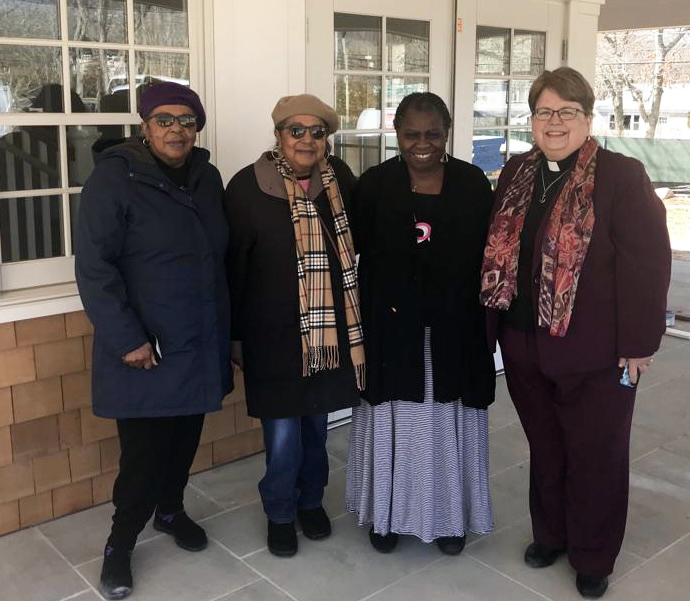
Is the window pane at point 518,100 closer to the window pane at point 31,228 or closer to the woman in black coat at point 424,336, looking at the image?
the woman in black coat at point 424,336

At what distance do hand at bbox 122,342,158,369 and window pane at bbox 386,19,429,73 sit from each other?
2206mm

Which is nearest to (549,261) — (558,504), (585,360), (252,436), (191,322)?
(585,360)

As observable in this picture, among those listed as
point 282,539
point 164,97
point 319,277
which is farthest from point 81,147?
point 282,539

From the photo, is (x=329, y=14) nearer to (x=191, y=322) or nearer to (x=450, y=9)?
(x=450, y=9)

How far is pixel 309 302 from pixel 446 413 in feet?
1.95

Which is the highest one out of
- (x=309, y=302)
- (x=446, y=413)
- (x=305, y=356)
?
(x=309, y=302)

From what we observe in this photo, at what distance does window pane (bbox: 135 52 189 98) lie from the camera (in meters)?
3.08

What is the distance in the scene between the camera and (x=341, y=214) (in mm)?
2623

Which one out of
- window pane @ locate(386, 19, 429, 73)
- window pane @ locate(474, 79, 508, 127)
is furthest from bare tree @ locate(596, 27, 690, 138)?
window pane @ locate(386, 19, 429, 73)

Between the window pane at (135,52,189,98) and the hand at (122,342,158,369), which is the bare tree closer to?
the window pane at (135,52,189,98)

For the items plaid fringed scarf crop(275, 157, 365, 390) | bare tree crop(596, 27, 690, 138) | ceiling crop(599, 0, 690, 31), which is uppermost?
bare tree crop(596, 27, 690, 138)

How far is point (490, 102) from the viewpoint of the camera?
15.0 ft

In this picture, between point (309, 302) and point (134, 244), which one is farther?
point (309, 302)

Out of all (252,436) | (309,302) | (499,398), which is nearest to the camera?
(309,302)
